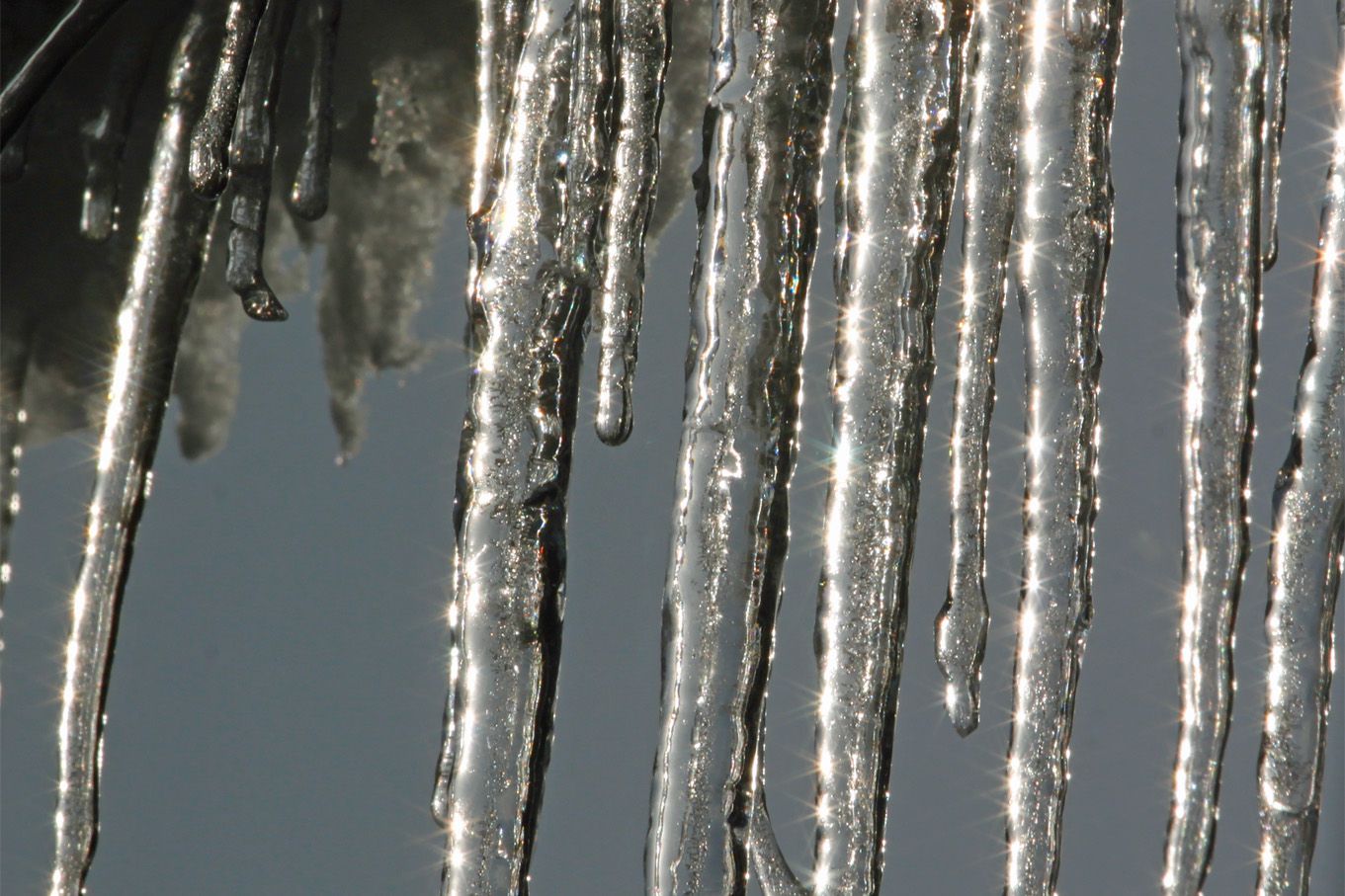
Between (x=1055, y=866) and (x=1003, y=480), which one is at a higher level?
(x=1003, y=480)

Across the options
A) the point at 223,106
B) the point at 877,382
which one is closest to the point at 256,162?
the point at 223,106

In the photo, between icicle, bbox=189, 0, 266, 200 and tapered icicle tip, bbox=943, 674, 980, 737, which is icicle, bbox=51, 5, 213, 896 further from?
tapered icicle tip, bbox=943, 674, 980, 737

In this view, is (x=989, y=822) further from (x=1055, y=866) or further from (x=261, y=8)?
(x=261, y=8)

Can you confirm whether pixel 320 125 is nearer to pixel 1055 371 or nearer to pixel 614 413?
pixel 614 413

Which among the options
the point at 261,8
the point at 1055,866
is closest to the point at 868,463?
the point at 1055,866

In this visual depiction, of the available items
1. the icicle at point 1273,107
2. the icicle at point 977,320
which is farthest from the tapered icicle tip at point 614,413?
the icicle at point 1273,107

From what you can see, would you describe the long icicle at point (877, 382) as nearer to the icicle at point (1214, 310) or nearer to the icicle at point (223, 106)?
the icicle at point (1214, 310)

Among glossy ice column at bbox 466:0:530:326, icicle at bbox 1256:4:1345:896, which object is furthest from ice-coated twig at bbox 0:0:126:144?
→ icicle at bbox 1256:4:1345:896
